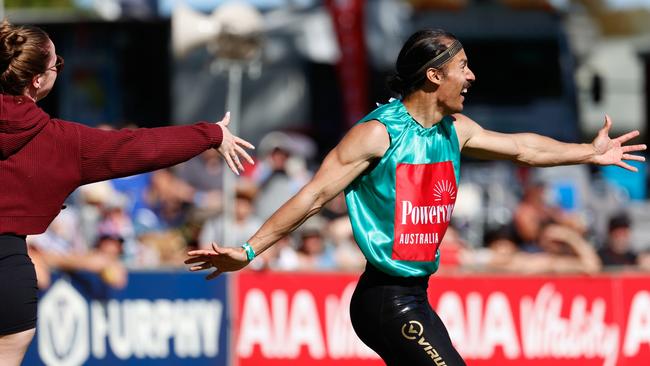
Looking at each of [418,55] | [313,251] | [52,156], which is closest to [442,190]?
[418,55]

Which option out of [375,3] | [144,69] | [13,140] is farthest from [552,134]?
[13,140]

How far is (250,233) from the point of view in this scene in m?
10.2

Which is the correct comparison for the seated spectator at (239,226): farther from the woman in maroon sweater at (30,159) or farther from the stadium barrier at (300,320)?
the woman in maroon sweater at (30,159)

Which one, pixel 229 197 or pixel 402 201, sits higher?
pixel 402 201

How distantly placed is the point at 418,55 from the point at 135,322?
15.2ft

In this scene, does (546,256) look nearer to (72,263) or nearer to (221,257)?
(72,263)

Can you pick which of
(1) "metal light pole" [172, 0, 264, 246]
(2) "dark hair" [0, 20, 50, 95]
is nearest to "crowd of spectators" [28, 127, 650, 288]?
(1) "metal light pole" [172, 0, 264, 246]

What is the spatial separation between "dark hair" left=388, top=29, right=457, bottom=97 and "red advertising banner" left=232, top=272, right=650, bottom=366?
3.69 m

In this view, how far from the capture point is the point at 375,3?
674 inches

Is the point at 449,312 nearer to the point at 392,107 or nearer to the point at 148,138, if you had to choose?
the point at 392,107

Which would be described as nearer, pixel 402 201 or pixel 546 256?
pixel 402 201

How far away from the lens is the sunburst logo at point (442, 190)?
521 centimetres

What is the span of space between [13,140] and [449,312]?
480 centimetres

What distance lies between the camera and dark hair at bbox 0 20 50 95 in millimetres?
4707
